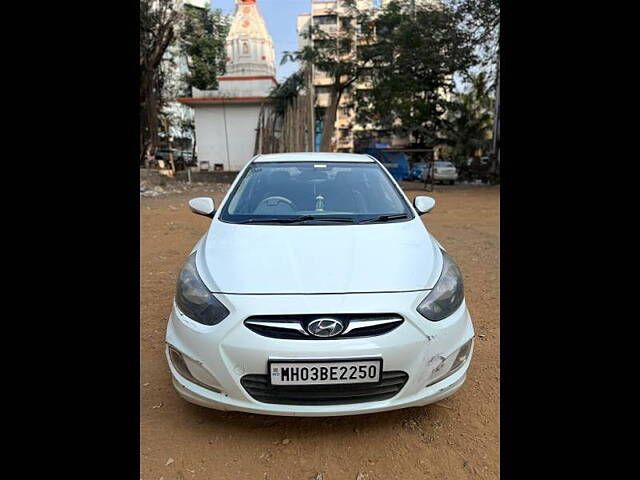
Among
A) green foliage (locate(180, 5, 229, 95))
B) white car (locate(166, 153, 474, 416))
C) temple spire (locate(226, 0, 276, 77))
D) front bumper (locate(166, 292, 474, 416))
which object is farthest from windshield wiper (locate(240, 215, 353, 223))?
green foliage (locate(180, 5, 229, 95))

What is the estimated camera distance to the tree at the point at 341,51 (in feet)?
54.3

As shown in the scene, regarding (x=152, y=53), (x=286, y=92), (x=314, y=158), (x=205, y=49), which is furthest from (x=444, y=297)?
(x=205, y=49)

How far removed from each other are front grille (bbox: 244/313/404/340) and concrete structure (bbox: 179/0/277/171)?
50.3ft

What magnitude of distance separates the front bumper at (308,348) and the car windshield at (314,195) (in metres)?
0.90

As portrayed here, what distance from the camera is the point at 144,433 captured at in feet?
6.89

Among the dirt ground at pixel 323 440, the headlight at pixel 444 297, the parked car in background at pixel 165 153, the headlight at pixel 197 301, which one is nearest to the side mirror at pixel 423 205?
the headlight at pixel 444 297

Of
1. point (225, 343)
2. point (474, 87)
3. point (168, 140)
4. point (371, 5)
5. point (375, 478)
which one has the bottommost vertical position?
point (375, 478)

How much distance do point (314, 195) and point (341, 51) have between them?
15412 mm

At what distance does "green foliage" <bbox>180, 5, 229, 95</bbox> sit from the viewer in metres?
22.8

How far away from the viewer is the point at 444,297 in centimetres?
207

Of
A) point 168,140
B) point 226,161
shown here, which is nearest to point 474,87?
point 226,161

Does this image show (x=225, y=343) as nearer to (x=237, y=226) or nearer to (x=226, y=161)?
(x=237, y=226)

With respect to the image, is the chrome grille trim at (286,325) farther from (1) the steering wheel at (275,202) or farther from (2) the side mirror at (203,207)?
(2) the side mirror at (203,207)
